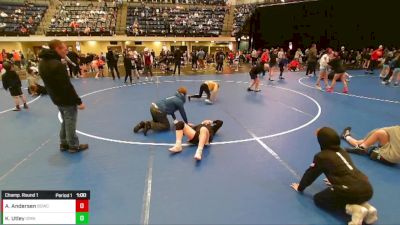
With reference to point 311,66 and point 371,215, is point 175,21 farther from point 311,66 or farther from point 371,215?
point 371,215

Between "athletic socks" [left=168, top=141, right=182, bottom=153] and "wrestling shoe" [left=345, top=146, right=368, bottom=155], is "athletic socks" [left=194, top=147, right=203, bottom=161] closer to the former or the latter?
"athletic socks" [left=168, top=141, right=182, bottom=153]

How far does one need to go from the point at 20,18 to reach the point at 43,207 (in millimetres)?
30163

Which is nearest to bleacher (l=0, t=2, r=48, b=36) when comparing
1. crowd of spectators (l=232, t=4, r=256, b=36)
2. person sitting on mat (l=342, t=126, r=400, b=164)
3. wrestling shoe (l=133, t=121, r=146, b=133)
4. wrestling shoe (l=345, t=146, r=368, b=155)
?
crowd of spectators (l=232, t=4, r=256, b=36)

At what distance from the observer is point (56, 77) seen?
514 cm

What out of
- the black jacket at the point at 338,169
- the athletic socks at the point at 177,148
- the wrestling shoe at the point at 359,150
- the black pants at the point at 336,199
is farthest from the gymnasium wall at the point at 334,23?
the black pants at the point at 336,199

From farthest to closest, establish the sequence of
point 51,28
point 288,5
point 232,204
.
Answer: point 51,28
point 288,5
point 232,204

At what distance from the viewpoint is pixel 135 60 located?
1590 cm

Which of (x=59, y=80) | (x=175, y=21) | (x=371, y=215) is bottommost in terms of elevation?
(x=371, y=215)

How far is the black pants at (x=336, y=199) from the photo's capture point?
3.56m

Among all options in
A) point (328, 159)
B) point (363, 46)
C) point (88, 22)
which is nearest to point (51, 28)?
point (88, 22)

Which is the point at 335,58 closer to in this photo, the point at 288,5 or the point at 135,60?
the point at 135,60

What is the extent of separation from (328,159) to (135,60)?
1369 cm

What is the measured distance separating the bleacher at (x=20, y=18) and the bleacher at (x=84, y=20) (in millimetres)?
1432

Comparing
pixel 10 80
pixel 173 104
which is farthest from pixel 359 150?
pixel 10 80
